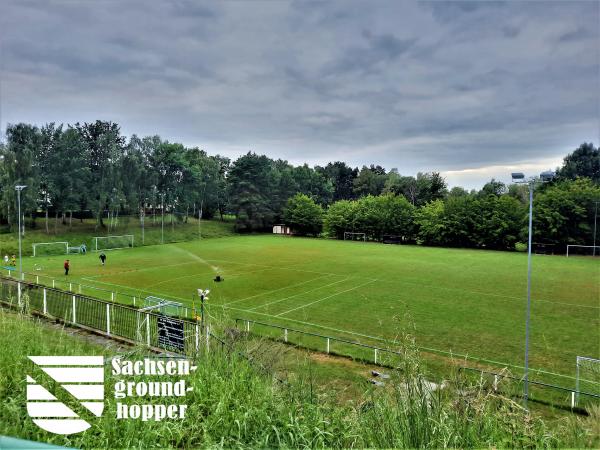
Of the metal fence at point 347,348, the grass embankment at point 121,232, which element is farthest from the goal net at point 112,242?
the metal fence at point 347,348

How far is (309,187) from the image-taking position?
90.7 metres

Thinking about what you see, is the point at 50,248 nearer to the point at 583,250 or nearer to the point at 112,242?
the point at 112,242

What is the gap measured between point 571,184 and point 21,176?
6818 cm

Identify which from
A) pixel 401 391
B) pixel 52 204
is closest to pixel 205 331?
pixel 401 391

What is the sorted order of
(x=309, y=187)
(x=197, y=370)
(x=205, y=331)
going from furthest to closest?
(x=309, y=187) → (x=205, y=331) → (x=197, y=370)

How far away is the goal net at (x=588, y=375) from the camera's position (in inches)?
477

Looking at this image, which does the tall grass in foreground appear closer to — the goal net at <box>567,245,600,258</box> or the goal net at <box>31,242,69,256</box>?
the goal net at <box>31,242,69,256</box>

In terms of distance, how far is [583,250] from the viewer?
49250 millimetres

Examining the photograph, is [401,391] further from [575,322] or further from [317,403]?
[575,322]

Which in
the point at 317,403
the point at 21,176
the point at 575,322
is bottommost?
the point at 575,322

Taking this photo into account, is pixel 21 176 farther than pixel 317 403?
Yes

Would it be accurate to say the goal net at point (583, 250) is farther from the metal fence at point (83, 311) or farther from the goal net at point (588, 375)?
Answer: the metal fence at point (83, 311)

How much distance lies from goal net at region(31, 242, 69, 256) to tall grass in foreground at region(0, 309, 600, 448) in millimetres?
42700

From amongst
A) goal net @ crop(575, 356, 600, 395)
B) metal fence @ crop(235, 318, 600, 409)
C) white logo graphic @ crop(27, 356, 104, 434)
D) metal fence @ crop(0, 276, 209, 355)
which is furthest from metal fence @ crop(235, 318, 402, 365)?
white logo graphic @ crop(27, 356, 104, 434)
